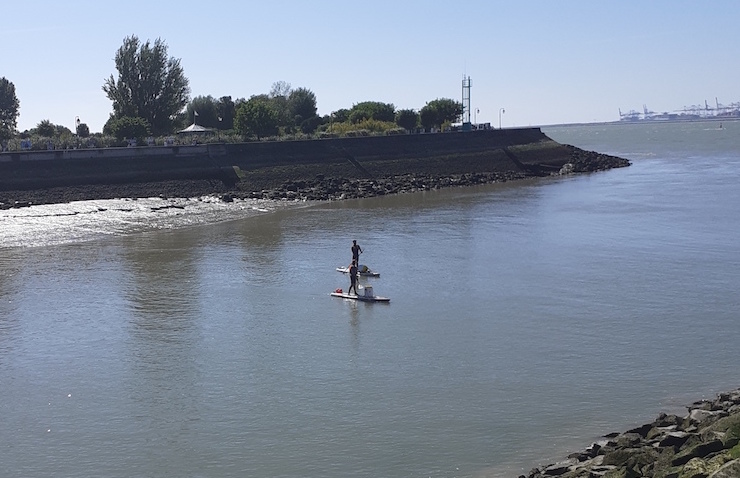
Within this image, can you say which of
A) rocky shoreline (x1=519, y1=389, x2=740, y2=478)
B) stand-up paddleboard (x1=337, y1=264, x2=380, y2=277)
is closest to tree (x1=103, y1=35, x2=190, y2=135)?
stand-up paddleboard (x1=337, y1=264, x2=380, y2=277)

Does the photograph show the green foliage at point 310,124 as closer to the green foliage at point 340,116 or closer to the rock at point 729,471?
the green foliage at point 340,116

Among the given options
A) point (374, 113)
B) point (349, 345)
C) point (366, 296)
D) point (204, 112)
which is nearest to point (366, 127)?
point (374, 113)

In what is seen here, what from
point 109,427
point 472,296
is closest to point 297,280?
point 472,296

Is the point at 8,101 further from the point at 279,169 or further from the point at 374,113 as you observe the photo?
the point at 279,169

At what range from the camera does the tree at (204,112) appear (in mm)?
88688

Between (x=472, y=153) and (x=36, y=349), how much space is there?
190ft

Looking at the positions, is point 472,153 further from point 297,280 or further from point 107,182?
point 297,280

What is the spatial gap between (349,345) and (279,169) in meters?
41.0

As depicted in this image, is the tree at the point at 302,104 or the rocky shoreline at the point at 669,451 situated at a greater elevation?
the tree at the point at 302,104

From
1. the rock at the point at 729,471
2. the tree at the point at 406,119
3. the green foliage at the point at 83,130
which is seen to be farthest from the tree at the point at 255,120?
the rock at the point at 729,471

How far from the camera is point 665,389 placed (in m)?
18.0

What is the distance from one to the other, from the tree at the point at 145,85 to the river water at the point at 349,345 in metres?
37.5

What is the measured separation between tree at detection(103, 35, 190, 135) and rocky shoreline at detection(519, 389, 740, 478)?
67431 mm

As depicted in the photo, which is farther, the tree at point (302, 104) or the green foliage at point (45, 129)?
the tree at point (302, 104)
